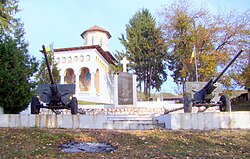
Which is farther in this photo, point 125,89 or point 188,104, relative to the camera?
point 125,89

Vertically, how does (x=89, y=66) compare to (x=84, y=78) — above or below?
above

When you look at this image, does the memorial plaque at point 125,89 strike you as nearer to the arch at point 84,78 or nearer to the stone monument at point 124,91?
the stone monument at point 124,91

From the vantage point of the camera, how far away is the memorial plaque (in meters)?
18.4

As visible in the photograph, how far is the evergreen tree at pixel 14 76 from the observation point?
10172 mm

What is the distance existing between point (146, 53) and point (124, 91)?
20301 mm

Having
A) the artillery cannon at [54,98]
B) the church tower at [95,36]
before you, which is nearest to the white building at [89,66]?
the church tower at [95,36]

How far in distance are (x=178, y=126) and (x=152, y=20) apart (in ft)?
115

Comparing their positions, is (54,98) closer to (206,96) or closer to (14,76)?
(14,76)

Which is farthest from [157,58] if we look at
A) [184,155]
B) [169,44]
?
[184,155]

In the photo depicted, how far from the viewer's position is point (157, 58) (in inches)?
1465

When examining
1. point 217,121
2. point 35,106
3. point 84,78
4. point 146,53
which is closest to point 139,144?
point 217,121

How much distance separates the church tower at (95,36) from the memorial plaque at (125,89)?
25.7m

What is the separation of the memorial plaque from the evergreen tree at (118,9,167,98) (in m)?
17.9

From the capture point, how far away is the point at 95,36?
1726 inches
